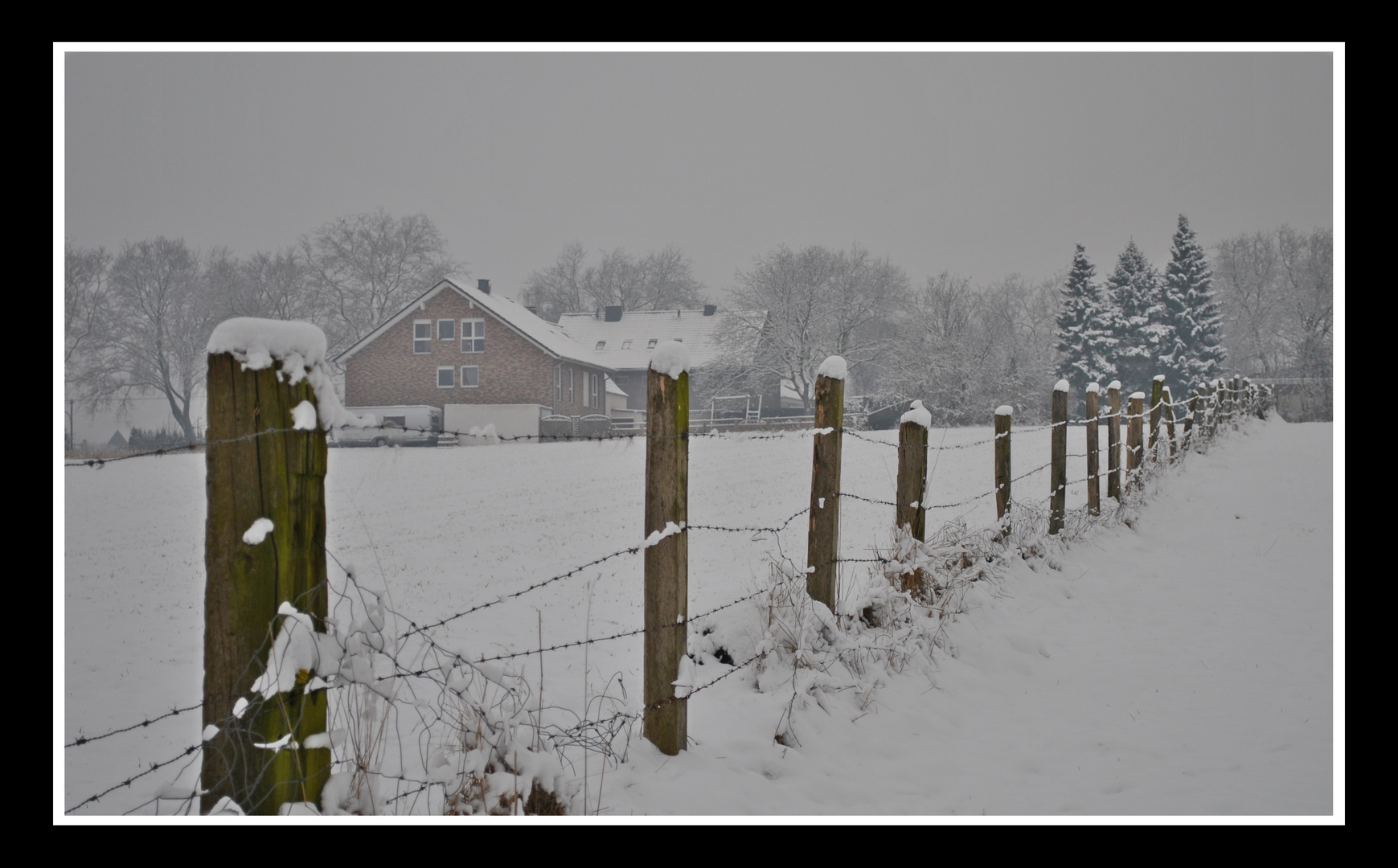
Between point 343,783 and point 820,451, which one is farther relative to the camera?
point 820,451

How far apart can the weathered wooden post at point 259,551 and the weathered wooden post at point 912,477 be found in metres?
3.56

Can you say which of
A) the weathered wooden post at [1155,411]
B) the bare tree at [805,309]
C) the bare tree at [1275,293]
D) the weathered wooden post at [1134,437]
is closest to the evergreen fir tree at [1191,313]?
the bare tree at [1275,293]

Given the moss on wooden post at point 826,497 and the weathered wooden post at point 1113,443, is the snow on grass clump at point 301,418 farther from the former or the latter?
the weathered wooden post at point 1113,443

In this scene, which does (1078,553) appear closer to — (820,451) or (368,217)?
(820,451)

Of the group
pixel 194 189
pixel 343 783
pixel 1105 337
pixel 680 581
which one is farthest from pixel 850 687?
A: pixel 194 189

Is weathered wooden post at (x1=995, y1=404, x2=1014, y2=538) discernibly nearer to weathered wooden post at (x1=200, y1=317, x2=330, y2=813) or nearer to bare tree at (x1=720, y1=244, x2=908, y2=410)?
weathered wooden post at (x1=200, y1=317, x2=330, y2=813)

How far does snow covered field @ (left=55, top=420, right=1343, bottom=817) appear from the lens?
318cm

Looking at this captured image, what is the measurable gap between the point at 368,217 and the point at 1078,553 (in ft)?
146

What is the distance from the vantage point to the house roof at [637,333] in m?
45.9

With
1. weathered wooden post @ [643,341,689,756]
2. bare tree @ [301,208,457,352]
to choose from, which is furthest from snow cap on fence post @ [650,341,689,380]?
bare tree @ [301,208,457,352]

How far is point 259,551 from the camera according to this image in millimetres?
1976

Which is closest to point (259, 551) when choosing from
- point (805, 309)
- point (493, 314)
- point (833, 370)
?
point (833, 370)

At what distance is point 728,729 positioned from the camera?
355 cm

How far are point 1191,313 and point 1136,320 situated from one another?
283cm
